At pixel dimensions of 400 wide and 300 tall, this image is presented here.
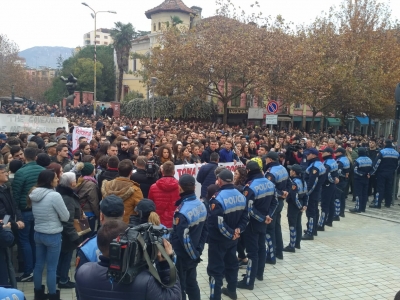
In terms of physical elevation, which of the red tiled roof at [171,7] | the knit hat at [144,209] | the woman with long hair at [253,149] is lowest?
the woman with long hair at [253,149]

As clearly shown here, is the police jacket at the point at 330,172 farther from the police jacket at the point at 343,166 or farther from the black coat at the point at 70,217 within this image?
the black coat at the point at 70,217

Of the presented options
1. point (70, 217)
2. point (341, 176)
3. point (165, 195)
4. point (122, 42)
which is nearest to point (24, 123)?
point (70, 217)

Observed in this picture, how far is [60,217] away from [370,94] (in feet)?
86.7

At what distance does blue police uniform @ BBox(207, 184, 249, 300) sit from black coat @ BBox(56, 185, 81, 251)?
6.23ft

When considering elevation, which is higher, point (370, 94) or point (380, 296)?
Result: point (370, 94)

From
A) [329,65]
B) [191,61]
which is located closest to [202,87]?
[191,61]

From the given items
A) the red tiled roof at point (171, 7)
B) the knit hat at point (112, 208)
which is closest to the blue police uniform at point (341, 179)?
the knit hat at point (112, 208)

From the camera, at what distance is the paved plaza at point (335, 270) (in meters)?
6.23

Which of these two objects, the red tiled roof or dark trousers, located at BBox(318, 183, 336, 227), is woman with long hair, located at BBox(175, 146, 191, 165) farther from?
the red tiled roof

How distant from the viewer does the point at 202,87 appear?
25.3 metres

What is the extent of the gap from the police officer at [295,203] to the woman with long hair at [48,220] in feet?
14.6

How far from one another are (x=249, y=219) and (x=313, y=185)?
305 cm

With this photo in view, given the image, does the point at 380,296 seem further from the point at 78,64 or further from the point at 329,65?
the point at 78,64

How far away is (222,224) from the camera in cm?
534
